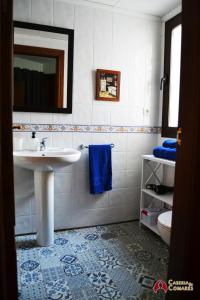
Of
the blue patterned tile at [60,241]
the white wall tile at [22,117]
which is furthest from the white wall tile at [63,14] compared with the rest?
the blue patterned tile at [60,241]

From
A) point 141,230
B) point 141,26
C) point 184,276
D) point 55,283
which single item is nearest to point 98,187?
point 141,230

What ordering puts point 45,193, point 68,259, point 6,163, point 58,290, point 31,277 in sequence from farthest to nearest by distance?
point 45,193, point 68,259, point 31,277, point 58,290, point 6,163

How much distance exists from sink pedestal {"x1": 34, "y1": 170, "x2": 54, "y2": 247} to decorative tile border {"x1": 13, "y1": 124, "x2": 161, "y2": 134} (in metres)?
0.44

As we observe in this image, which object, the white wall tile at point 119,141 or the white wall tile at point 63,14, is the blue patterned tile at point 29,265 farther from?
the white wall tile at point 63,14

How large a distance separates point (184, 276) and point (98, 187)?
1582mm

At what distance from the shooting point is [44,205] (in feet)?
6.52

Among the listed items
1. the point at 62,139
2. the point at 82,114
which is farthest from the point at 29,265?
the point at 82,114

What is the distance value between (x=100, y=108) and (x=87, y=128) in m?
0.25

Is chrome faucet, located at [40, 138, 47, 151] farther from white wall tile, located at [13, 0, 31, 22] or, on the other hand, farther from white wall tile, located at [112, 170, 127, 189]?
white wall tile, located at [13, 0, 31, 22]

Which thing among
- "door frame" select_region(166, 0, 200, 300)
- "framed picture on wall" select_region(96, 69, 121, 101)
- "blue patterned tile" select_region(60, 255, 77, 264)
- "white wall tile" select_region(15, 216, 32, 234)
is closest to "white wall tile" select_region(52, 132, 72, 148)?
"framed picture on wall" select_region(96, 69, 121, 101)

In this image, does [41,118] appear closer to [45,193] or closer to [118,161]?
[45,193]

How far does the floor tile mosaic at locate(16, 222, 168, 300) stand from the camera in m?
1.48

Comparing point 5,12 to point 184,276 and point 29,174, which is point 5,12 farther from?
point 29,174

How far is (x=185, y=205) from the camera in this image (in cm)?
79
